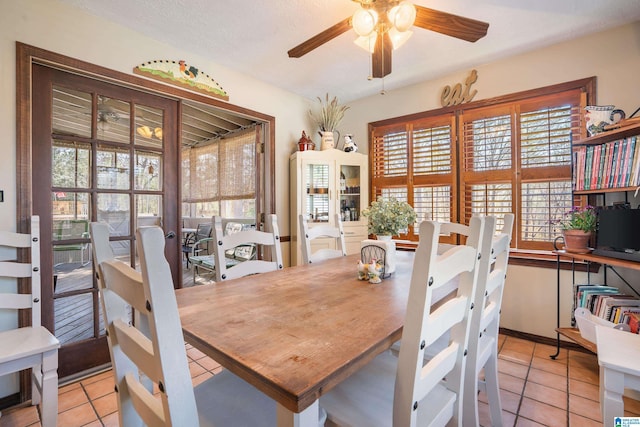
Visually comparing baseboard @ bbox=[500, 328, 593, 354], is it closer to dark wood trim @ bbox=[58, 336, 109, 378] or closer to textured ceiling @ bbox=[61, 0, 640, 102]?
textured ceiling @ bbox=[61, 0, 640, 102]

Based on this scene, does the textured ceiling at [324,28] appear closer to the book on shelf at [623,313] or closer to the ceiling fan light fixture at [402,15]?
the ceiling fan light fixture at [402,15]

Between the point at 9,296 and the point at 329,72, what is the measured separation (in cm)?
294

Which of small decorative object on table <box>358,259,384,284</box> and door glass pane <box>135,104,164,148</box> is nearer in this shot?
small decorative object on table <box>358,259,384,284</box>

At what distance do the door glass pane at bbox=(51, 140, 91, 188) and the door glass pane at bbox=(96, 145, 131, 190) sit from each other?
7cm

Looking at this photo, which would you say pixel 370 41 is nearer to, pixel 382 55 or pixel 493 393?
pixel 382 55

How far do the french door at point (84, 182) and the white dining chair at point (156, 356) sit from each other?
5.35ft

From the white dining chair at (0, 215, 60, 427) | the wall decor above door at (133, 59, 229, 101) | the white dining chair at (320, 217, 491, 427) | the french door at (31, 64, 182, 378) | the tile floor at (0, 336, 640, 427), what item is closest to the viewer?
the white dining chair at (320, 217, 491, 427)

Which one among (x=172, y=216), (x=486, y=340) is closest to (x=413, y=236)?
(x=486, y=340)

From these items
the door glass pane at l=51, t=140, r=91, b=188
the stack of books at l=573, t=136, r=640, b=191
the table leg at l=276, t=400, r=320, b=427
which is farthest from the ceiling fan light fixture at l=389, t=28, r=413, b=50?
the door glass pane at l=51, t=140, r=91, b=188

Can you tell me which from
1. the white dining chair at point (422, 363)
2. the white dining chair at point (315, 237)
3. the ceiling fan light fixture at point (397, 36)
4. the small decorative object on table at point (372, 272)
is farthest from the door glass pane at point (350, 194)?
the white dining chair at point (422, 363)

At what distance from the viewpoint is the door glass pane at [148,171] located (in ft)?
Answer: 7.85

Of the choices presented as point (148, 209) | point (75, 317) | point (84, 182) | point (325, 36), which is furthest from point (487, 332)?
point (84, 182)

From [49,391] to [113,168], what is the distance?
1.49 metres

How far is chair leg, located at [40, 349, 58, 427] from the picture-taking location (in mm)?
1407
